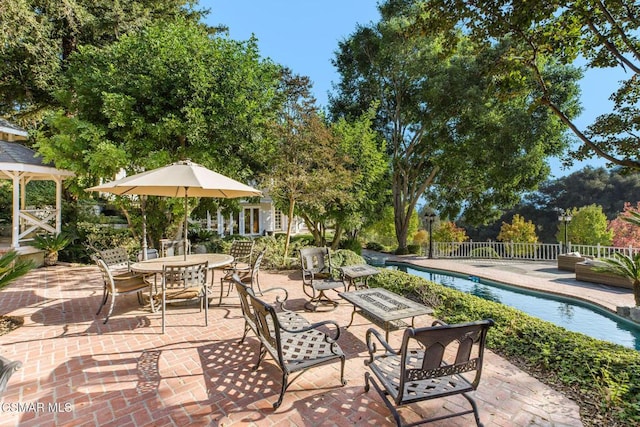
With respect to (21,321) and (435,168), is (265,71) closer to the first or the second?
(21,321)

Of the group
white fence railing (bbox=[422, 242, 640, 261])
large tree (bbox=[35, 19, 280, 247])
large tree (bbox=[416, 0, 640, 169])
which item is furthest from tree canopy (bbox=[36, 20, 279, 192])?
white fence railing (bbox=[422, 242, 640, 261])

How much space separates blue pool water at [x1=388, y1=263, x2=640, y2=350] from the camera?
630 cm

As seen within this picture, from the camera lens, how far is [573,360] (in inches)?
148

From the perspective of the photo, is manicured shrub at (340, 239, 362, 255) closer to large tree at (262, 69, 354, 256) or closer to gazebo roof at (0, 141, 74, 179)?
large tree at (262, 69, 354, 256)

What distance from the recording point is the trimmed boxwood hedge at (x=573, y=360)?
9.80ft

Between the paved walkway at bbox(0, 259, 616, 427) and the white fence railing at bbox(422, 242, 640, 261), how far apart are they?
15.1 metres

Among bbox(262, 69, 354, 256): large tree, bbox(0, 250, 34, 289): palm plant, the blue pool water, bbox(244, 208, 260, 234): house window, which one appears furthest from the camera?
bbox(244, 208, 260, 234): house window

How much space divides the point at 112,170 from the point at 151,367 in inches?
296

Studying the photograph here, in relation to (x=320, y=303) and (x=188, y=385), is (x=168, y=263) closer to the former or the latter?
(x=188, y=385)

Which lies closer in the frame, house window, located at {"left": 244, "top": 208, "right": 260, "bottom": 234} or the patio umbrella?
the patio umbrella

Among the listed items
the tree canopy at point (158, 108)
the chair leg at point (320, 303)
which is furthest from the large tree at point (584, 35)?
the tree canopy at point (158, 108)

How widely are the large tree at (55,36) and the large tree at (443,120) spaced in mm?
11523

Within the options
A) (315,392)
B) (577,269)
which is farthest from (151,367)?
(577,269)

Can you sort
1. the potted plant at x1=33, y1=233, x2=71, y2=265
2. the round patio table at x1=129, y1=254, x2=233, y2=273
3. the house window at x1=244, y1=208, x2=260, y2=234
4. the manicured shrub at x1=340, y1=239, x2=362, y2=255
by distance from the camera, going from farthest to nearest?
the house window at x1=244, y1=208, x2=260, y2=234
the manicured shrub at x1=340, y1=239, x2=362, y2=255
the potted plant at x1=33, y1=233, x2=71, y2=265
the round patio table at x1=129, y1=254, x2=233, y2=273
